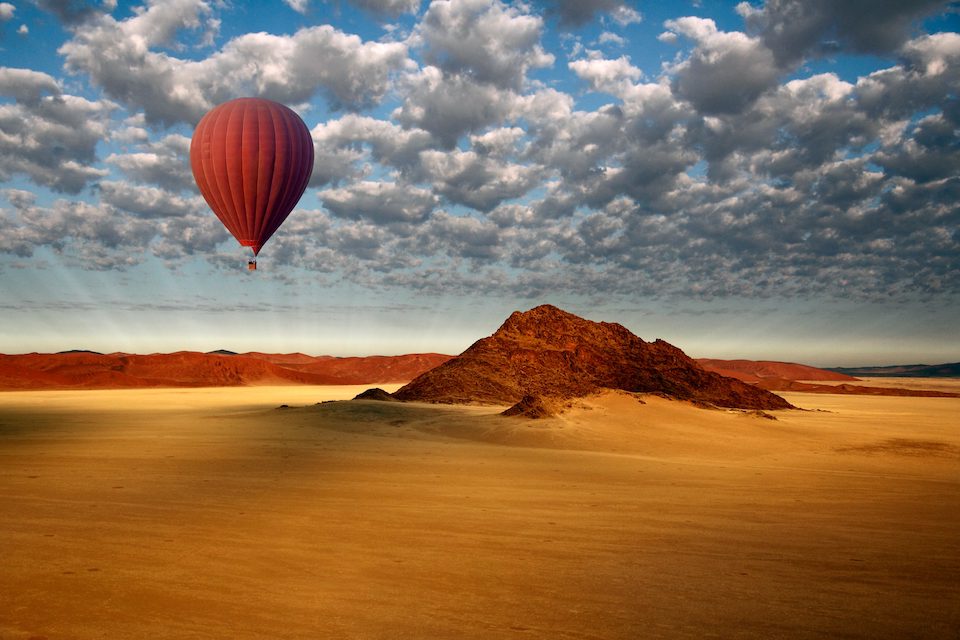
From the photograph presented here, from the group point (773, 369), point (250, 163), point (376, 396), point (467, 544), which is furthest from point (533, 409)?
point (773, 369)

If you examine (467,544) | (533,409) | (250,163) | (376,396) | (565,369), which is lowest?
(467,544)

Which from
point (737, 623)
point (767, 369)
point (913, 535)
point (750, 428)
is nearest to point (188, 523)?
point (737, 623)

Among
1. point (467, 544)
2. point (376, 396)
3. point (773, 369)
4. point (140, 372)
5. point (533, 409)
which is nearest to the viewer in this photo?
point (467, 544)

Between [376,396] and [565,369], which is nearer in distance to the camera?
[376,396]

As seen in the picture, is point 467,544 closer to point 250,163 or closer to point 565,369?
point 565,369

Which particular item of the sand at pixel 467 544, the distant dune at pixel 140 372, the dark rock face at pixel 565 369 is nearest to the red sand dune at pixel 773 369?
the distant dune at pixel 140 372

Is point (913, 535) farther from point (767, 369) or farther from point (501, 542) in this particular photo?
point (767, 369)
